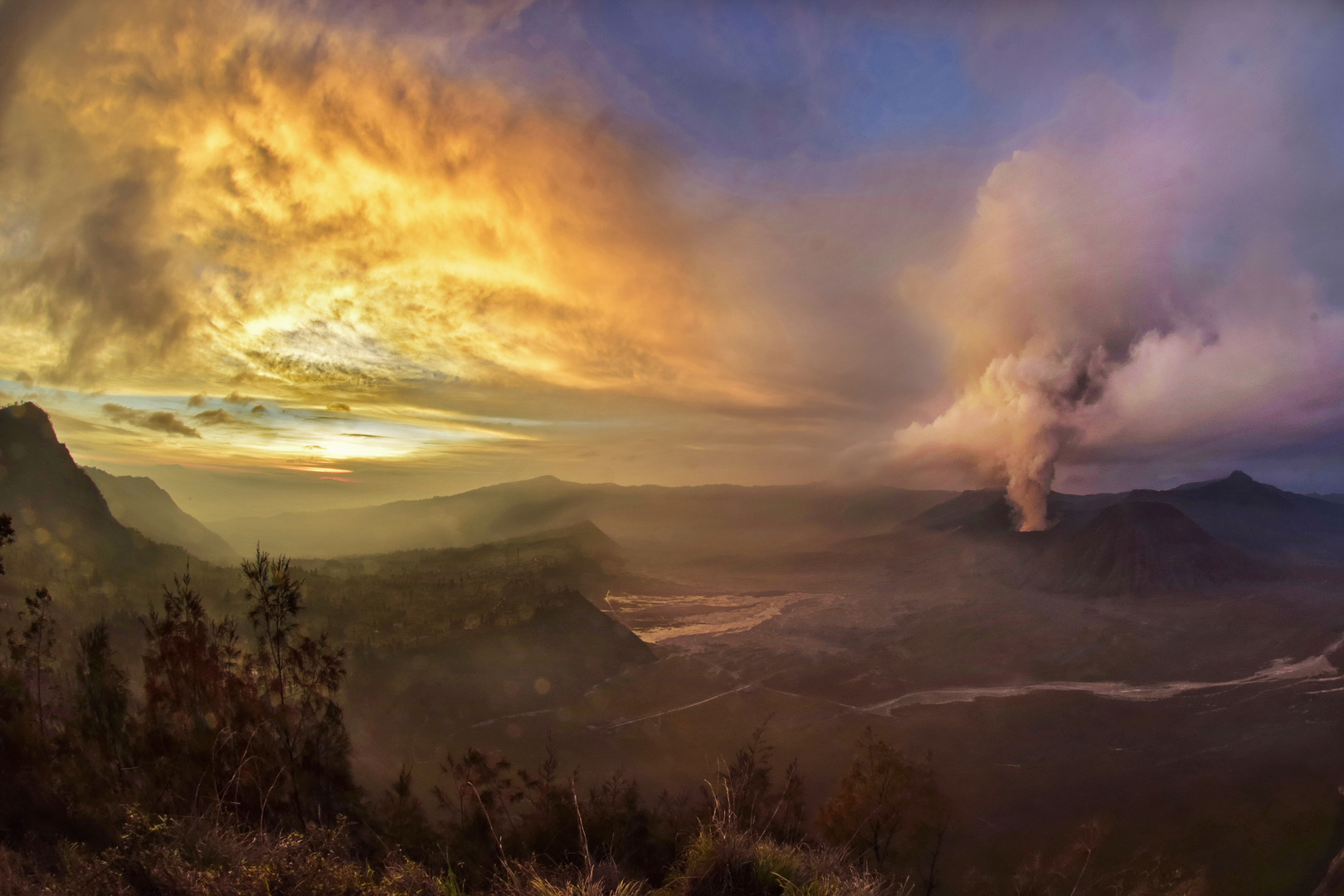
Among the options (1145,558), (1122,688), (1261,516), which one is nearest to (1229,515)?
(1261,516)

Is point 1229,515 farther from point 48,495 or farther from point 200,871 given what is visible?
point 48,495

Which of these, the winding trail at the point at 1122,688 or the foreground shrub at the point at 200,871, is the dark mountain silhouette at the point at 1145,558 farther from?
the foreground shrub at the point at 200,871

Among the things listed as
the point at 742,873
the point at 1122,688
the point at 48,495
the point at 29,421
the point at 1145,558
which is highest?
the point at 29,421

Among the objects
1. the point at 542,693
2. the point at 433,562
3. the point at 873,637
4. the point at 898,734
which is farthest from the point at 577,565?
the point at 898,734

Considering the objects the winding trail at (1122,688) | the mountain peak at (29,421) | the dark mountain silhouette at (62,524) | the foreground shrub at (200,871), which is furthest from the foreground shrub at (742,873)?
the mountain peak at (29,421)

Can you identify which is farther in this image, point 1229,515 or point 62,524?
point 1229,515

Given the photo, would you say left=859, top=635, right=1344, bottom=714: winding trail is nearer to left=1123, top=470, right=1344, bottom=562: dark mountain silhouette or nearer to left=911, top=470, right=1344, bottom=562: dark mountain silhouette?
left=911, top=470, right=1344, bottom=562: dark mountain silhouette

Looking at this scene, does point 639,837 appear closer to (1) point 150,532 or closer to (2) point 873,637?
(2) point 873,637

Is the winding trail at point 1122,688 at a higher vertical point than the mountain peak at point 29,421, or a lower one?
lower
